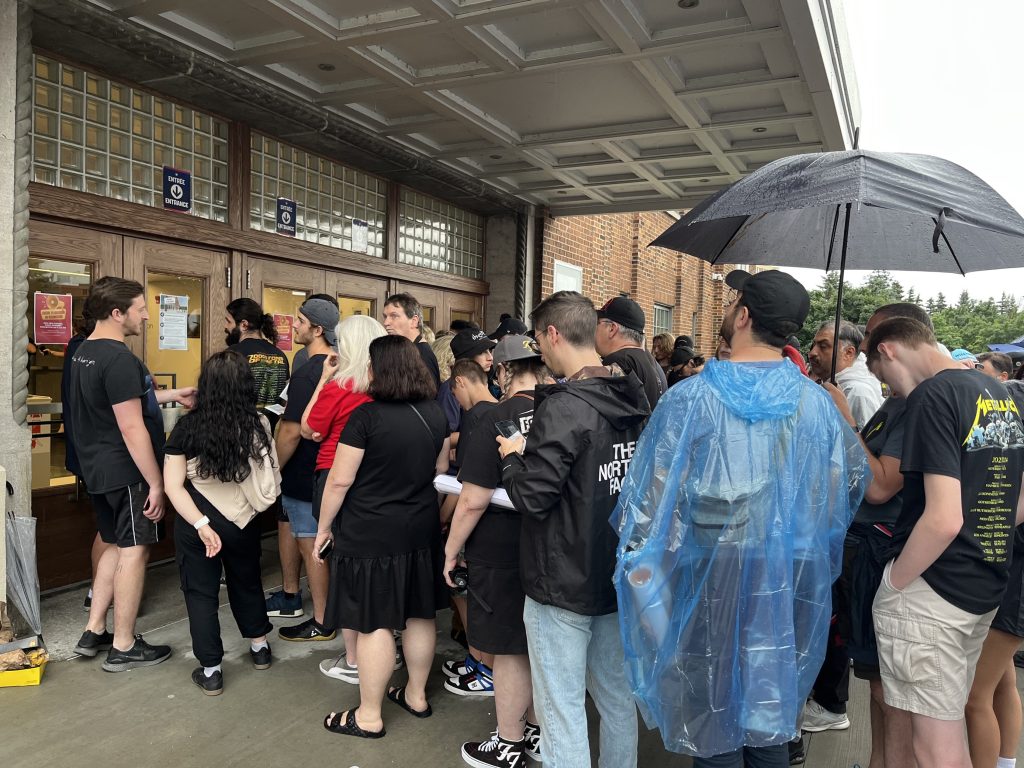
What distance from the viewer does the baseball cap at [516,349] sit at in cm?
288

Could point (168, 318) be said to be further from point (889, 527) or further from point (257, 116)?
point (889, 527)

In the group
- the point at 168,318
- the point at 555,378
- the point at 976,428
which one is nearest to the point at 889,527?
the point at 976,428

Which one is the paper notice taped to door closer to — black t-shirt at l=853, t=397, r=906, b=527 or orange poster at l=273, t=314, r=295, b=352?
orange poster at l=273, t=314, r=295, b=352

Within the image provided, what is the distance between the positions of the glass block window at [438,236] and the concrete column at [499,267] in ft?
0.41

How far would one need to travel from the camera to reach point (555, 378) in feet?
9.80

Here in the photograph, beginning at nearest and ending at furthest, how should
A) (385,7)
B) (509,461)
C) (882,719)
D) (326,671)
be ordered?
(509,461)
(882,719)
(326,671)
(385,7)

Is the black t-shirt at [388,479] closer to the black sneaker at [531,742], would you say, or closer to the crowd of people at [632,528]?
the crowd of people at [632,528]

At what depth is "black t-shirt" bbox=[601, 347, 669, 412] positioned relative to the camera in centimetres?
373

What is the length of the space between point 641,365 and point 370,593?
178 cm

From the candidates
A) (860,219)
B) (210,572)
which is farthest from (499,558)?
(860,219)

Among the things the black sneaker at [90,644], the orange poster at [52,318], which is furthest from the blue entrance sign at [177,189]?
the black sneaker at [90,644]

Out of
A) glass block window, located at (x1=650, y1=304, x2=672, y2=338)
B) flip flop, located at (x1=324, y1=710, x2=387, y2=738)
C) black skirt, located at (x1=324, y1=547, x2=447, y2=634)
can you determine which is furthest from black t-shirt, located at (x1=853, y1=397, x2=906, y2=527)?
glass block window, located at (x1=650, y1=304, x2=672, y2=338)

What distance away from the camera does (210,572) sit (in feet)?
11.1

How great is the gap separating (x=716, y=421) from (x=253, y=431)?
2.28 meters
